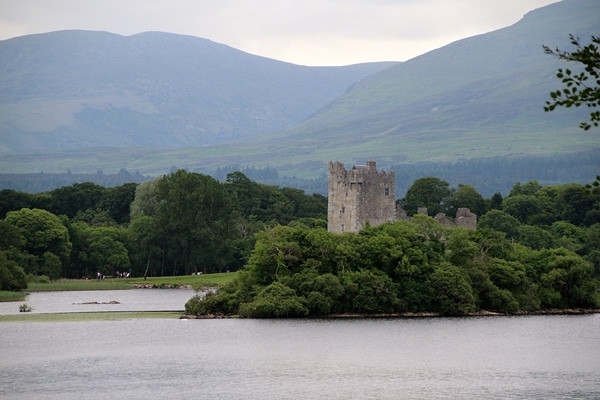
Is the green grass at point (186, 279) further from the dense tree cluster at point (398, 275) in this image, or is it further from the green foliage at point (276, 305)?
the green foliage at point (276, 305)

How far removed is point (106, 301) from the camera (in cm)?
8844

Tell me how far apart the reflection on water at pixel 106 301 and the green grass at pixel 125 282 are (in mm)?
901

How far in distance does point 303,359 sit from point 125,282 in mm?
53529

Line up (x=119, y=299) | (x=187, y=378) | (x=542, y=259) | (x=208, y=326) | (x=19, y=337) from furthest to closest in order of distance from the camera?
(x=119, y=299)
(x=542, y=259)
(x=208, y=326)
(x=19, y=337)
(x=187, y=378)

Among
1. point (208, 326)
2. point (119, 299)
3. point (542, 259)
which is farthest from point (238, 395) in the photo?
point (119, 299)

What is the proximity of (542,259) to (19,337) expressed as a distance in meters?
33.7

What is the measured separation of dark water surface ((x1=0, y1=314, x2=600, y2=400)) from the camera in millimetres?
46188

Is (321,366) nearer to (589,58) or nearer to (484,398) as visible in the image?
(484,398)

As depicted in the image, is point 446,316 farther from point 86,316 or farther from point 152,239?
point 152,239

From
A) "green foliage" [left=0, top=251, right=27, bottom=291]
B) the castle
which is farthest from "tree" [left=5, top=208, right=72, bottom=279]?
the castle

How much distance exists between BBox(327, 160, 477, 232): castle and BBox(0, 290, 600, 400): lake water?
2498 centimetres

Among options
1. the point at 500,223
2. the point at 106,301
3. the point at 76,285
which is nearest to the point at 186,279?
the point at 76,285

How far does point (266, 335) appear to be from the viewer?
62531 mm

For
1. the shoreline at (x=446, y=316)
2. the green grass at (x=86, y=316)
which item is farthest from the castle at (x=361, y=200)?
the green grass at (x=86, y=316)
